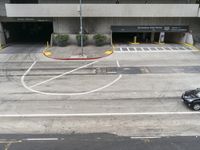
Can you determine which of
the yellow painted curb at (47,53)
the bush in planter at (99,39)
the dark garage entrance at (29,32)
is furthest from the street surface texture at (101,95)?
the dark garage entrance at (29,32)

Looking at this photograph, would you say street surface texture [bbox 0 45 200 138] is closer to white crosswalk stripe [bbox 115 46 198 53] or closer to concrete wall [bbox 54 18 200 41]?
white crosswalk stripe [bbox 115 46 198 53]

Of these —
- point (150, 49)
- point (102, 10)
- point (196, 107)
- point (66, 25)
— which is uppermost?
point (102, 10)

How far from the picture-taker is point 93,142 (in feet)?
39.0

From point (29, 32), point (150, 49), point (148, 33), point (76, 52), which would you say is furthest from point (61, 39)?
point (148, 33)

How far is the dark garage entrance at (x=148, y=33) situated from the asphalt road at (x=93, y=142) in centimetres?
2422

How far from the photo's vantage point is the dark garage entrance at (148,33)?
34.2 m

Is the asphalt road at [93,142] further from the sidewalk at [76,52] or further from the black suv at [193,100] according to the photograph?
the sidewalk at [76,52]

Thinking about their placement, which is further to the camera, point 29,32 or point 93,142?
point 29,32

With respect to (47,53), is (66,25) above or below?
above

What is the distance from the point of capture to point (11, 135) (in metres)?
12.5

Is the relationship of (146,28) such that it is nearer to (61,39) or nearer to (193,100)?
(61,39)

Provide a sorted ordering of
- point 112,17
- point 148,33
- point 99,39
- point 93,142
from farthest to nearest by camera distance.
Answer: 1. point 148,33
2. point 112,17
3. point 99,39
4. point 93,142

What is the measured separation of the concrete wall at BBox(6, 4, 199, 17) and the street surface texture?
24.8 ft

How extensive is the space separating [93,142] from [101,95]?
5.88 m
